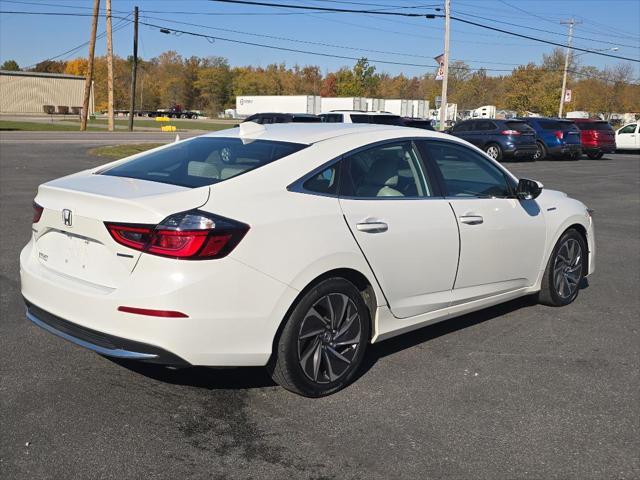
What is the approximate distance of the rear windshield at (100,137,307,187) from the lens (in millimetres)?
3949

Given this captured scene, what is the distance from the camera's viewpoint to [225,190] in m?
3.60

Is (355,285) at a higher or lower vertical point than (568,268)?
higher

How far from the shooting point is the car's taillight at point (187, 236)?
3.35 m

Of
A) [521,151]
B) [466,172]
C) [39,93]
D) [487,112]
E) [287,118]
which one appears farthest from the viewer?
[39,93]

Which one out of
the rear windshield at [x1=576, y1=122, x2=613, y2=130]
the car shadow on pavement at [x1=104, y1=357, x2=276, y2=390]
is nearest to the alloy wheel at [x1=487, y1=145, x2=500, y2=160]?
the rear windshield at [x1=576, y1=122, x2=613, y2=130]

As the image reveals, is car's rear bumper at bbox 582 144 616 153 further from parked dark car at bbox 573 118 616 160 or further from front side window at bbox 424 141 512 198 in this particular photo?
front side window at bbox 424 141 512 198

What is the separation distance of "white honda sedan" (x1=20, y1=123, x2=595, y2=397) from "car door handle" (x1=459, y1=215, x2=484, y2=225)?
0.01 metres

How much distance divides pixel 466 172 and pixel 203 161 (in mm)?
1981

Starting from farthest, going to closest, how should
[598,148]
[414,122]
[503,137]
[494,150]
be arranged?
[598,148] → [494,150] → [503,137] → [414,122]

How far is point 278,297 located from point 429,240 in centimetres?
129

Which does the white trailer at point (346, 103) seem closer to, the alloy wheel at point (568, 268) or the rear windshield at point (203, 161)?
the alloy wheel at point (568, 268)

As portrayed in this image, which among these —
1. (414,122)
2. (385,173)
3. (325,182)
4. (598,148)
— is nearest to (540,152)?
(598,148)

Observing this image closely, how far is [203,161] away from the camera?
4297 mm

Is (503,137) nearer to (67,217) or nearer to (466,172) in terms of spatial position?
(466,172)
